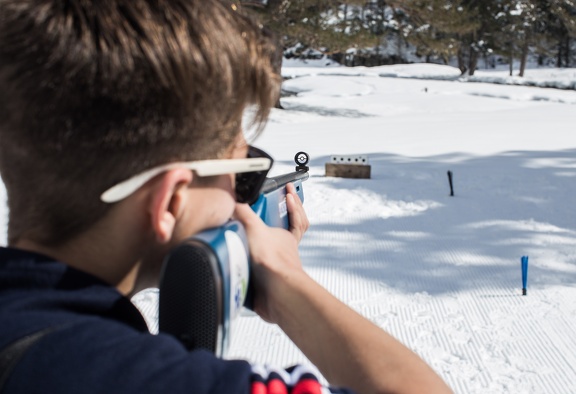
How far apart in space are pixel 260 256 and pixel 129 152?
0.33 metres

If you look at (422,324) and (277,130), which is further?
(277,130)

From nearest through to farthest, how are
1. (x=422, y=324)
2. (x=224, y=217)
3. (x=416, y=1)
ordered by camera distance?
1. (x=224, y=217)
2. (x=422, y=324)
3. (x=416, y=1)

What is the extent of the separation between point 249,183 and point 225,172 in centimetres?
15

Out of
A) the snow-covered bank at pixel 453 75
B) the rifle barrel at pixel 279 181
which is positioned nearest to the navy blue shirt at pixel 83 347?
the rifle barrel at pixel 279 181

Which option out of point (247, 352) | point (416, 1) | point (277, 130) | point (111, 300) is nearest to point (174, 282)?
point (111, 300)

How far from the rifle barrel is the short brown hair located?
0.41 meters

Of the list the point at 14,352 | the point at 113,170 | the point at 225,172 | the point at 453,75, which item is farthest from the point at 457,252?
the point at 453,75

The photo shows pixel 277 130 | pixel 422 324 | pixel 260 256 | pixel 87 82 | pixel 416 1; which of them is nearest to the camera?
pixel 87 82

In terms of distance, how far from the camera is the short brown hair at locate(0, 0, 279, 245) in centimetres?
71

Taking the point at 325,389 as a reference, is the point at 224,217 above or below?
above

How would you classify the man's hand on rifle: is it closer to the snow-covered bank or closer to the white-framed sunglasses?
the white-framed sunglasses

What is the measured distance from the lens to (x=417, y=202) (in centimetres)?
420

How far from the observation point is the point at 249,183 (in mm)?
983

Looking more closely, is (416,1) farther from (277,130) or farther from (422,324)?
(422,324)
